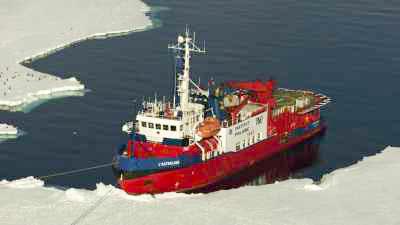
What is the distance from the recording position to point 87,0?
107688 millimetres

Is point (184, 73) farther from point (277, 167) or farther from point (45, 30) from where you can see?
point (45, 30)

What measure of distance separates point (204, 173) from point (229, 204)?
26.2 feet

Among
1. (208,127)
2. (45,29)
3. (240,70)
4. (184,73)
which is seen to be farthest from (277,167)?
(45,29)

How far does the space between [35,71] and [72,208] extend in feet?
108

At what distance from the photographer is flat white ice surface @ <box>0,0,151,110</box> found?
248 feet

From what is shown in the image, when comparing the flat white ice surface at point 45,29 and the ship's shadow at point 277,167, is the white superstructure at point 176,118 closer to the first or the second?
the ship's shadow at point 277,167

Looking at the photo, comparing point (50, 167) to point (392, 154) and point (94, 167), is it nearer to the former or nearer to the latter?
point (94, 167)

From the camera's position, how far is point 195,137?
58.5 m

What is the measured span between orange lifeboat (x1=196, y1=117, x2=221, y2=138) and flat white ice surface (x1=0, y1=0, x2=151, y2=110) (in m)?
20.2

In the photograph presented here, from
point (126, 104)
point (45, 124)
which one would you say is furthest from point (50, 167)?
point (126, 104)

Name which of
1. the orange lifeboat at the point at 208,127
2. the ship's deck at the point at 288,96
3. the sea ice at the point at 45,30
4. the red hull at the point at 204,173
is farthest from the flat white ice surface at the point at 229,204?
the sea ice at the point at 45,30

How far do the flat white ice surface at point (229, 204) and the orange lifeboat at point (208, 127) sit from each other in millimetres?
5216

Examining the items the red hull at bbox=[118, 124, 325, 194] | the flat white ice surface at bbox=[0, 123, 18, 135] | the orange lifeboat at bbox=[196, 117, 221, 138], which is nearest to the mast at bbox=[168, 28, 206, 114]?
the orange lifeboat at bbox=[196, 117, 221, 138]

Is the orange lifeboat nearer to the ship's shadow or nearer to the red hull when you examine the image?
the red hull
